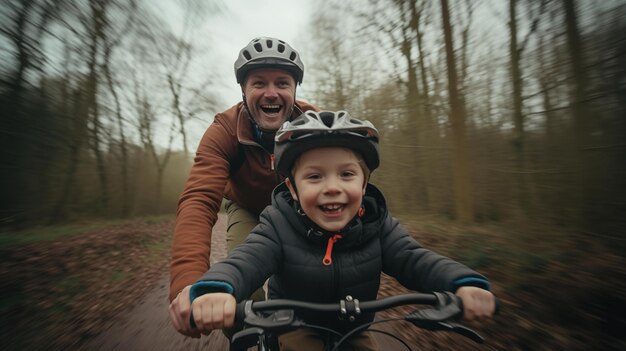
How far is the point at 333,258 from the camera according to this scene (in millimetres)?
1771

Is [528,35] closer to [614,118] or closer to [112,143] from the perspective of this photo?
[614,118]

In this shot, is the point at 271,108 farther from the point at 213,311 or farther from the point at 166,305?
the point at 166,305

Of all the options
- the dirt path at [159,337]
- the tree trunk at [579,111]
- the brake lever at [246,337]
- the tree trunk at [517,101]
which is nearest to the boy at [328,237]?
the brake lever at [246,337]

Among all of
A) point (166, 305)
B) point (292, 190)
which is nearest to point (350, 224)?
point (292, 190)

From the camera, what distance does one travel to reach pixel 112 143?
12492mm

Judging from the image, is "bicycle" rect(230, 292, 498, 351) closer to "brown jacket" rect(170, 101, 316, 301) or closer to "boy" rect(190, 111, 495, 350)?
"boy" rect(190, 111, 495, 350)

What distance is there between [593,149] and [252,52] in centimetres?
453

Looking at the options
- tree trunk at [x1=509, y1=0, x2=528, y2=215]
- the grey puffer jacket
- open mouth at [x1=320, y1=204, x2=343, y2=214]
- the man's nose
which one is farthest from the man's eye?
tree trunk at [x1=509, y1=0, x2=528, y2=215]

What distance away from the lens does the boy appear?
1.67 metres

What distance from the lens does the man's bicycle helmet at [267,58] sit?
2656 mm

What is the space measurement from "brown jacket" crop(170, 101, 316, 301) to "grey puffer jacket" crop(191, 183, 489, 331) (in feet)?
1.17

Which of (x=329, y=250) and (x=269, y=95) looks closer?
(x=329, y=250)

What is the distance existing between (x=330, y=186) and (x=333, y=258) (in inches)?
17.7

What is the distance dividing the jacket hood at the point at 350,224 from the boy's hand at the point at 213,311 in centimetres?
67
